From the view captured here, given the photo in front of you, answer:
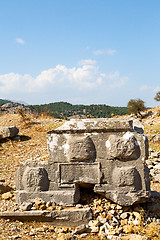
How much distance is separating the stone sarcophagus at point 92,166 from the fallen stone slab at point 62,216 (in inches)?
9.2

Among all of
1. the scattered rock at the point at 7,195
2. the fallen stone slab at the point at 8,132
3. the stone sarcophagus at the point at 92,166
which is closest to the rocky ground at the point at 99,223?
the scattered rock at the point at 7,195

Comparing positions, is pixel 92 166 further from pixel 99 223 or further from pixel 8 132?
pixel 8 132

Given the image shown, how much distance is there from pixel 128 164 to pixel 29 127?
9.10 meters

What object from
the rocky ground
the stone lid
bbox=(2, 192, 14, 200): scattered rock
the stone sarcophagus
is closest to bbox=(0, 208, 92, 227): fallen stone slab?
the rocky ground

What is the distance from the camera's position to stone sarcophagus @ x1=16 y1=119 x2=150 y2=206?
3.96m

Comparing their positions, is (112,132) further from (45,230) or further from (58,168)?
(45,230)

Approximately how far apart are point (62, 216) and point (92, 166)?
3.33 feet

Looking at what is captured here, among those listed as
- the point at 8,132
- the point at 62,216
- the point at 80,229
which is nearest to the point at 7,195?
the point at 62,216

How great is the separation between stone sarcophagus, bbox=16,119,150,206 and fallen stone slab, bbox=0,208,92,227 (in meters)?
0.23

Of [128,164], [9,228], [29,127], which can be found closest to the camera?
[9,228]

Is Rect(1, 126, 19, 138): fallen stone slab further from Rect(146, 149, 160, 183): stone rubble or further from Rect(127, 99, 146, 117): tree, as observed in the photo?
Rect(127, 99, 146, 117): tree

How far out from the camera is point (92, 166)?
412 cm

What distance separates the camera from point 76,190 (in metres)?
4.20

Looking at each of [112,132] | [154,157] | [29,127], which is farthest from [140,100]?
[112,132]
